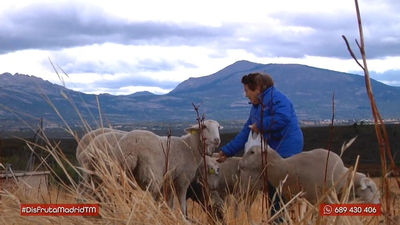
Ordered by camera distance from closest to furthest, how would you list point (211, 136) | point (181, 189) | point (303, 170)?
point (303, 170)
point (181, 189)
point (211, 136)

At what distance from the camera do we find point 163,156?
7.82m

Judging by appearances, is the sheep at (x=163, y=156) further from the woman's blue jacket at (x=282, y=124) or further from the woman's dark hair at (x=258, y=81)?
the woman's dark hair at (x=258, y=81)

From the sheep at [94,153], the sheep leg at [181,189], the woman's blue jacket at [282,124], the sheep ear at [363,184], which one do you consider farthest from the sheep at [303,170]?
the sheep leg at [181,189]

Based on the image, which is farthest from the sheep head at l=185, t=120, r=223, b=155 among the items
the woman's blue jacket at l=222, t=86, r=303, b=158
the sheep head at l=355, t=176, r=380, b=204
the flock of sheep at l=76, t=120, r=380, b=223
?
the sheep head at l=355, t=176, r=380, b=204

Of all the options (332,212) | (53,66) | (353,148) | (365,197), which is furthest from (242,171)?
(353,148)

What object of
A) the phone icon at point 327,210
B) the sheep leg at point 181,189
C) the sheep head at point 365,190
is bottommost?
the sheep leg at point 181,189

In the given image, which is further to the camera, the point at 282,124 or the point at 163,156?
the point at 163,156

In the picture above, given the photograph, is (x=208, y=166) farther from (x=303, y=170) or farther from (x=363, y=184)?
(x=303, y=170)

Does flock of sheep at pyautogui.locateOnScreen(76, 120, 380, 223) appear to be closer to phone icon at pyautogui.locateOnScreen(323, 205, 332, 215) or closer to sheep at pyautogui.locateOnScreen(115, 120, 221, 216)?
sheep at pyautogui.locateOnScreen(115, 120, 221, 216)

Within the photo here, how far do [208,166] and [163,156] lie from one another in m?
0.92

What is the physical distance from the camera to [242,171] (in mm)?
5754

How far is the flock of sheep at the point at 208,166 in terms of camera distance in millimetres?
5172

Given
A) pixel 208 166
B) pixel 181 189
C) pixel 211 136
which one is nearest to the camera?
pixel 181 189

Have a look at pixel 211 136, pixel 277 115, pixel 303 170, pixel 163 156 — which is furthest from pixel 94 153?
pixel 211 136
